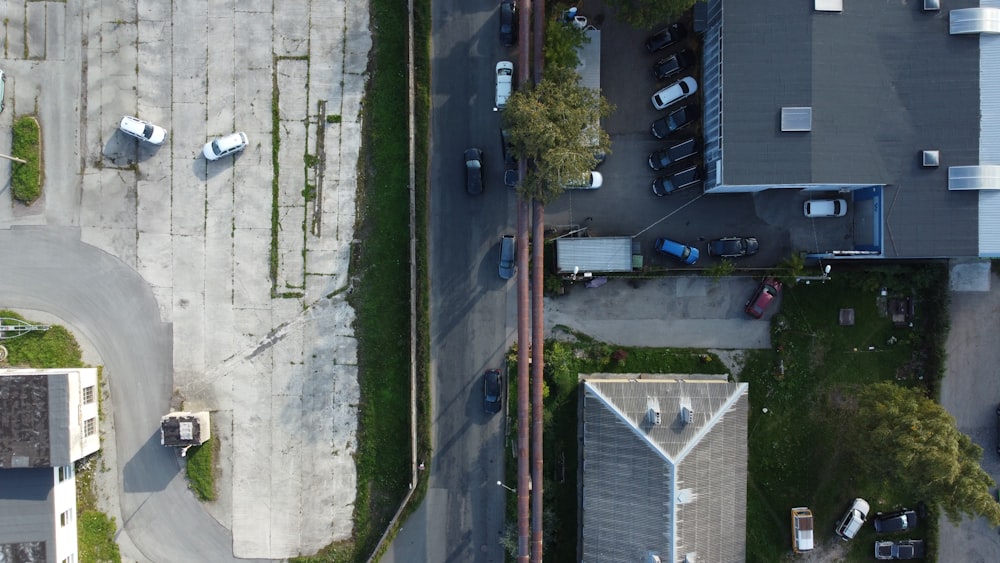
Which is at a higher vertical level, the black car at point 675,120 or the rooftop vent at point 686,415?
the black car at point 675,120

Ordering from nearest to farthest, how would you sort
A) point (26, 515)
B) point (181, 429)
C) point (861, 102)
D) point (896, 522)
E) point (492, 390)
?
point (861, 102) < point (26, 515) < point (181, 429) < point (492, 390) < point (896, 522)

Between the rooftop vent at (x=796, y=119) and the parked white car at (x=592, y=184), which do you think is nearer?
the rooftop vent at (x=796, y=119)

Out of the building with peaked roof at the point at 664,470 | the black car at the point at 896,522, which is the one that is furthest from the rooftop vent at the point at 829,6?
the black car at the point at 896,522

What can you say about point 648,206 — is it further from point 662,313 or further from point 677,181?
point 662,313

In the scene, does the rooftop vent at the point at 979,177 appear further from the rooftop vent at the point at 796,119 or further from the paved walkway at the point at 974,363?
the rooftop vent at the point at 796,119

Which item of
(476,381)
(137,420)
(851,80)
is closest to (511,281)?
(476,381)

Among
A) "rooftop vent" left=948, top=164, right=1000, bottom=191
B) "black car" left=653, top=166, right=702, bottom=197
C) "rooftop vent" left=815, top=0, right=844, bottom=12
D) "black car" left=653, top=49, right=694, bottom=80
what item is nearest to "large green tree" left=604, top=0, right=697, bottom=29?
"black car" left=653, top=49, right=694, bottom=80

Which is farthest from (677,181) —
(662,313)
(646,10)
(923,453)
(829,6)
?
(923,453)
